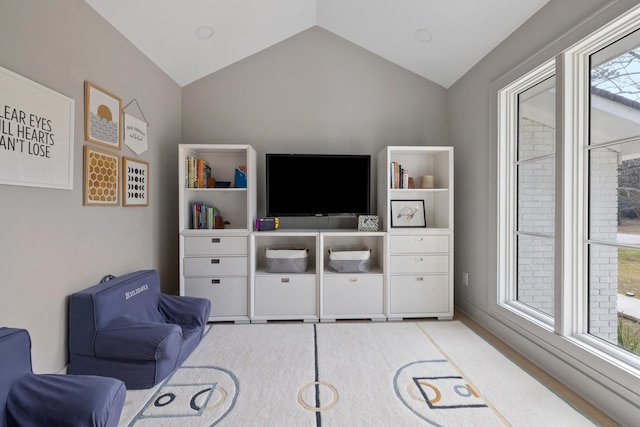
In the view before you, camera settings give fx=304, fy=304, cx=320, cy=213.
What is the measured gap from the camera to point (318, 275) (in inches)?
110

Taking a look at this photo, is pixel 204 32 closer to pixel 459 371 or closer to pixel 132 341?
pixel 132 341

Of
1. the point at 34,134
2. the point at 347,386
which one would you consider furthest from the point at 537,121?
the point at 34,134

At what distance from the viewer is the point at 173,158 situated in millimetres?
3090

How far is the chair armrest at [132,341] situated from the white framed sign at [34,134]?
0.88 m

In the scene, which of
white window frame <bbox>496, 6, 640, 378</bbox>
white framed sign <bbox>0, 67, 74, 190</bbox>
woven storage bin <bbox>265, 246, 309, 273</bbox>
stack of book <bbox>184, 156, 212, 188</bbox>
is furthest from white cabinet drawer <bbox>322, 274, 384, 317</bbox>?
white framed sign <bbox>0, 67, 74, 190</bbox>

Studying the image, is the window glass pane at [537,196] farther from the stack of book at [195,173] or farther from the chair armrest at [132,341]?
the stack of book at [195,173]

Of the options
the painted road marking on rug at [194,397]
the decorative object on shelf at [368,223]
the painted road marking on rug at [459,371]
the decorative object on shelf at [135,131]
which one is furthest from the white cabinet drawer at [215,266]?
the painted road marking on rug at [459,371]

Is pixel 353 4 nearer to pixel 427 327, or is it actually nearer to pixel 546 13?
pixel 546 13

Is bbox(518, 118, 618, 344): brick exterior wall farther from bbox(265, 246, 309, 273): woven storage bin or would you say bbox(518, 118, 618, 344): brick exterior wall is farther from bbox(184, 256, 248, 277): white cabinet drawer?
bbox(184, 256, 248, 277): white cabinet drawer

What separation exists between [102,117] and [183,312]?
149 cm

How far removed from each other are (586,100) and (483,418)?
1867 mm

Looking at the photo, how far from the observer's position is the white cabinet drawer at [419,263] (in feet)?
9.27

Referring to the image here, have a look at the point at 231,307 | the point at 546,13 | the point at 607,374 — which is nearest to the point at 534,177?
the point at 546,13

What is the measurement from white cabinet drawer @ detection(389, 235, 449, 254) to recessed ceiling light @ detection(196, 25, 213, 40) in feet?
7.99
